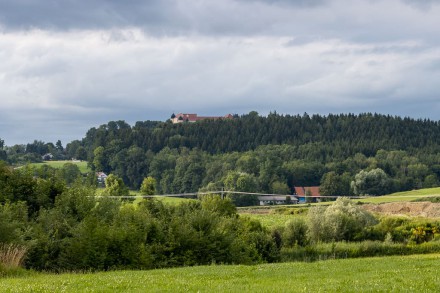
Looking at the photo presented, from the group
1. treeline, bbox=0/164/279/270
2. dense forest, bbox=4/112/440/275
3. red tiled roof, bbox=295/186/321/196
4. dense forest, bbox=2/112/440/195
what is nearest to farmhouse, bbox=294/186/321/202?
red tiled roof, bbox=295/186/321/196

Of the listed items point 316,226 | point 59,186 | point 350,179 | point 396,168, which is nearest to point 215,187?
point 350,179

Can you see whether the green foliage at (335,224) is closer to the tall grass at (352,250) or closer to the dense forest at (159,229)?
the dense forest at (159,229)

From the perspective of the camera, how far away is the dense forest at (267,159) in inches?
5546

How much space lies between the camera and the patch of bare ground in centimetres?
7688

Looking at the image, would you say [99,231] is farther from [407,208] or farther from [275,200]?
[275,200]

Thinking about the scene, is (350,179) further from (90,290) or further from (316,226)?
(90,290)

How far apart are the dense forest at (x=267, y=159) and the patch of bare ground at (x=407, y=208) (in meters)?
45.3

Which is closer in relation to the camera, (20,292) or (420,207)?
(20,292)

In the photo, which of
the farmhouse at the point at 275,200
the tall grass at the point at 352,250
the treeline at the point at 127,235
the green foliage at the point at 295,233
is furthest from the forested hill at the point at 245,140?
the treeline at the point at 127,235

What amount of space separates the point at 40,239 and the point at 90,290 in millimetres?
16545

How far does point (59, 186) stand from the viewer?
39031 mm

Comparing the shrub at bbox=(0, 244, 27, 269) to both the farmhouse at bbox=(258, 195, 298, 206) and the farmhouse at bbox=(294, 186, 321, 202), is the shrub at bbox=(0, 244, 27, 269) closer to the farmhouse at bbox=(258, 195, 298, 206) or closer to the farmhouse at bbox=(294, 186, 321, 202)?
the farmhouse at bbox=(258, 195, 298, 206)

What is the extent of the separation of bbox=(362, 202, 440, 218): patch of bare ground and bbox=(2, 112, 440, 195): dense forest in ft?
149

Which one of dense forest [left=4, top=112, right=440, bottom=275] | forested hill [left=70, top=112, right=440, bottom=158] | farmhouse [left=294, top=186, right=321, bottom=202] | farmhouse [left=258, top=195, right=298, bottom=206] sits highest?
forested hill [left=70, top=112, right=440, bottom=158]
